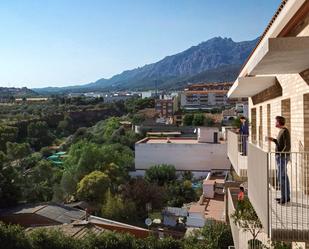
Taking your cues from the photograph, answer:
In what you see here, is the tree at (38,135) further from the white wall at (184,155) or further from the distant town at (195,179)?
the white wall at (184,155)

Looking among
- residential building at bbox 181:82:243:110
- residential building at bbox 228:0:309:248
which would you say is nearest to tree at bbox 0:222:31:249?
residential building at bbox 228:0:309:248

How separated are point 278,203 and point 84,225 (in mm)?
18373

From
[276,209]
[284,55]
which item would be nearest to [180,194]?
[276,209]

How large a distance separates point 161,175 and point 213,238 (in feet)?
74.2

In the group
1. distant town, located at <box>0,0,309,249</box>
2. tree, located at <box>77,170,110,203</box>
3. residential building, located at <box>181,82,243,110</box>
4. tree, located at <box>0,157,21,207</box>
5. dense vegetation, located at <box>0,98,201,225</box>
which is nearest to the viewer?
distant town, located at <box>0,0,309,249</box>

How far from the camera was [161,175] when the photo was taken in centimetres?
4244

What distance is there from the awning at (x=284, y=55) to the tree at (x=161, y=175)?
118 ft

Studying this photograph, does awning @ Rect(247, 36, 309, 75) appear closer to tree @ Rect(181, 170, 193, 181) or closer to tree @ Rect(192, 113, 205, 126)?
tree @ Rect(181, 170, 193, 181)

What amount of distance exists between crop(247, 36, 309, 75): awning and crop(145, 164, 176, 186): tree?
118 feet

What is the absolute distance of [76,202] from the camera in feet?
110

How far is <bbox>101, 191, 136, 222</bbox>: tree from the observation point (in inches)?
1168

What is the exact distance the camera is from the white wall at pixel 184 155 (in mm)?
48344

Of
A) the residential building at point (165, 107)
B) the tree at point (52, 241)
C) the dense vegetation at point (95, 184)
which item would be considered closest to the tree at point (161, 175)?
the dense vegetation at point (95, 184)

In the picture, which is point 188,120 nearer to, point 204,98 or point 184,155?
point 184,155
